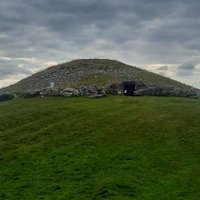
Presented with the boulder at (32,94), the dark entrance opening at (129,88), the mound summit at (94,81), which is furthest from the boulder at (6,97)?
the dark entrance opening at (129,88)

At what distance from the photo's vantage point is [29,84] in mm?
107750

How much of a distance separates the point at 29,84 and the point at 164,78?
3376 centimetres

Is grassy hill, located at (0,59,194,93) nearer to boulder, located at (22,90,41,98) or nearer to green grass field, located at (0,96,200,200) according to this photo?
boulder, located at (22,90,41,98)

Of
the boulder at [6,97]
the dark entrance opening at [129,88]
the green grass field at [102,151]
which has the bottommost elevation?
the green grass field at [102,151]

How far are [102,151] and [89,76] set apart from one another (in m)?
49.3

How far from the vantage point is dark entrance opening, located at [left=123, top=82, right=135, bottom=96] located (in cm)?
8094

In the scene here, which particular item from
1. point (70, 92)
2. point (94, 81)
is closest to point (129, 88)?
point (94, 81)

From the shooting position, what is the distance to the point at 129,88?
271 feet

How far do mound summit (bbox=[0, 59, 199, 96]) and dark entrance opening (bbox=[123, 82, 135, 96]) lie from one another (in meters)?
0.61

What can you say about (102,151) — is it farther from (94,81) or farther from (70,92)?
(94,81)

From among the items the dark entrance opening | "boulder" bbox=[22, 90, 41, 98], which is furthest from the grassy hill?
"boulder" bbox=[22, 90, 41, 98]

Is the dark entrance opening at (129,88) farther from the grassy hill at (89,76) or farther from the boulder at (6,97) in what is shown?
the boulder at (6,97)

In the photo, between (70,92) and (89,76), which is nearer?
(70,92)

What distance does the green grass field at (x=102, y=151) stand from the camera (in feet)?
125
